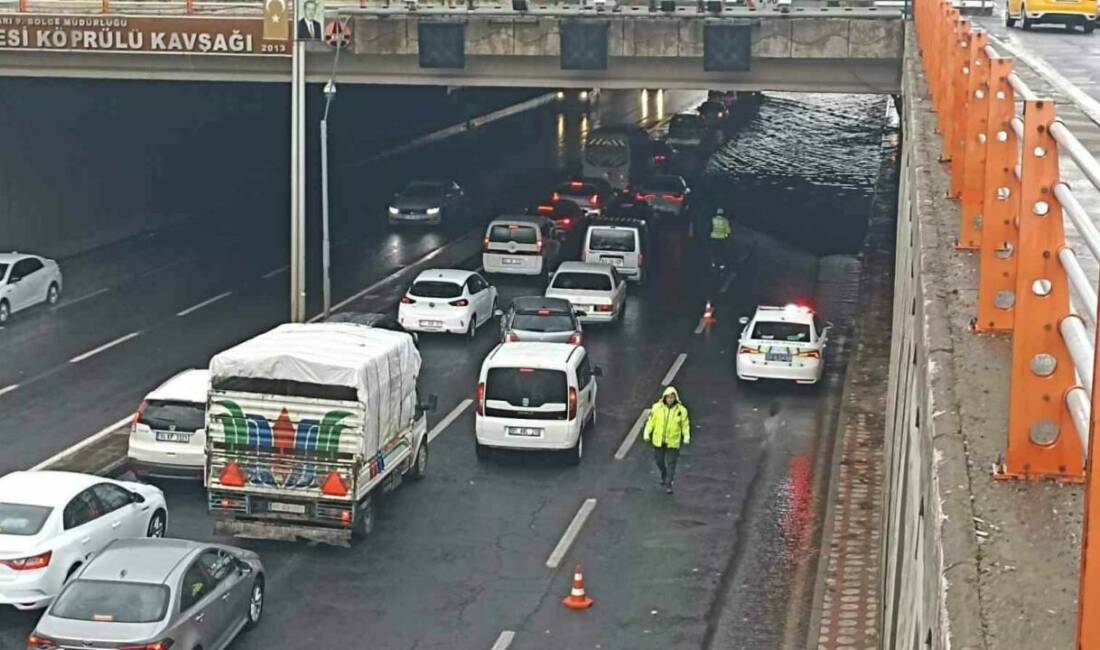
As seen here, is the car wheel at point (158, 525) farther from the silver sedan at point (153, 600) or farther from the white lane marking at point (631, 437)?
the white lane marking at point (631, 437)

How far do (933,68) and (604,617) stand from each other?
24.5ft

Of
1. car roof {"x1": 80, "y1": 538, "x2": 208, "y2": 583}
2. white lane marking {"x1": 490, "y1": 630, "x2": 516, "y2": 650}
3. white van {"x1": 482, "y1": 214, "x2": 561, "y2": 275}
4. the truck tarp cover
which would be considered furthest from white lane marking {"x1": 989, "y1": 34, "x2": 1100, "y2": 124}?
white van {"x1": 482, "y1": 214, "x2": 561, "y2": 275}

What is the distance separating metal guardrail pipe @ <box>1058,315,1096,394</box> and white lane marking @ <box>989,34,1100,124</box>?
13.2 metres

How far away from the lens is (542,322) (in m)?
33.8

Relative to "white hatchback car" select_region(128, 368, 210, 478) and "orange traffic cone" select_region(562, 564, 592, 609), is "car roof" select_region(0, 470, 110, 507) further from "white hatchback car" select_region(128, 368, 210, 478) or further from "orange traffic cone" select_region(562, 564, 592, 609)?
"orange traffic cone" select_region(562, 564, 592, 609)

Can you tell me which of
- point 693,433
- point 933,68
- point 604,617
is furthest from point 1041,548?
point 693,433

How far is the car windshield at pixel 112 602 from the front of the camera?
55.4 ft

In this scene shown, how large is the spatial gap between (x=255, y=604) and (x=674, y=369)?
1615cm

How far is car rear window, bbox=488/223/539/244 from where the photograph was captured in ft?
144

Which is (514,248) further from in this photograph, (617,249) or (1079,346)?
(1079,346)

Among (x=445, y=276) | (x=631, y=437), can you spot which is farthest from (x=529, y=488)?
(x=445, y=276)

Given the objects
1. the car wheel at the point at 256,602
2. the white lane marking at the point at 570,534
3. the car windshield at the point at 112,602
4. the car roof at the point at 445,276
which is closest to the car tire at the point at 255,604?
the car wheel at the point at 256,602

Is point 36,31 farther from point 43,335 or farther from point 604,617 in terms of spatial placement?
point 604,617

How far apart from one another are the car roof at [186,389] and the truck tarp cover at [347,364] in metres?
1.61
